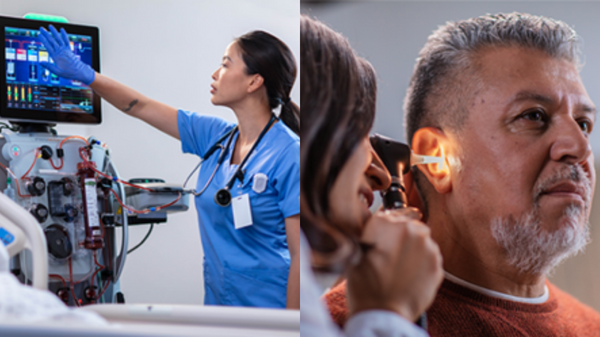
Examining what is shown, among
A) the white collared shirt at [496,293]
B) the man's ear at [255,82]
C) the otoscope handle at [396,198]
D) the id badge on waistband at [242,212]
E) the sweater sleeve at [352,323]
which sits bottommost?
the id badge on waistband at [242,212]

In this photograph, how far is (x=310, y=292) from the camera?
0.47 m

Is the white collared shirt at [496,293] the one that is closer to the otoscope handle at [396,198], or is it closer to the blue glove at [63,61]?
the otoscope handle at [396,198]

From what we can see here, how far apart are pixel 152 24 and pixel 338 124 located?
254 cm

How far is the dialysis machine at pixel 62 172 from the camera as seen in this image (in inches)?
60.4

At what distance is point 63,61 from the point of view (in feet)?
5.12

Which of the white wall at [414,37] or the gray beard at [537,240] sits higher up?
the white wall at [414,37]

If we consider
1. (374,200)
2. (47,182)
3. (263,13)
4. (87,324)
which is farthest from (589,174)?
(263,13)

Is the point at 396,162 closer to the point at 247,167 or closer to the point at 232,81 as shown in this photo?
the point at 247,167

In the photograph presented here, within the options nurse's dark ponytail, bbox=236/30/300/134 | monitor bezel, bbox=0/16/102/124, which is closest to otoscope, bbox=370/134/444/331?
nurse's dark ponytail, bbox=236/30/300/134

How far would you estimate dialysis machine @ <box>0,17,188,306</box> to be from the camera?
1.53 metres

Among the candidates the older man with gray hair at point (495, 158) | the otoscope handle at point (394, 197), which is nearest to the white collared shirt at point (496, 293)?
the older man with gray hair at point (495, 158)

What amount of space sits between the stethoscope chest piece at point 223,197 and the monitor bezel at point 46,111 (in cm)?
69

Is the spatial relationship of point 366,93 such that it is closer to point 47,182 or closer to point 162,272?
point 47,182

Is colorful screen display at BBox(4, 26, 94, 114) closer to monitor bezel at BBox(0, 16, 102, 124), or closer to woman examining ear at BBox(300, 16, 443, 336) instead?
monitor bezel at BBox(0, 16, 102, 124)
